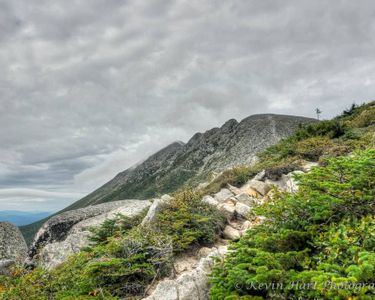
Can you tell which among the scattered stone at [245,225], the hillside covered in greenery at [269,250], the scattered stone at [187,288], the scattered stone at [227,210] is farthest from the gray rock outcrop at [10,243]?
the scattered stone at [187,288]

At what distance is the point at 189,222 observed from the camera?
10258mm

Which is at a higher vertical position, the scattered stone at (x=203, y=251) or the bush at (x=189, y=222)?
the bush at (x=189, y=222)

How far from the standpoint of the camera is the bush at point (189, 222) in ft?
30.2

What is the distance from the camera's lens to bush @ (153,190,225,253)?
9.20m

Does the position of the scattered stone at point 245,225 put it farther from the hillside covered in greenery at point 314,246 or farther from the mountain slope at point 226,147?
the mountain slope at point 226,147

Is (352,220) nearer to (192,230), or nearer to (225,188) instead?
(192,230)

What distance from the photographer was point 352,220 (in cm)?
598

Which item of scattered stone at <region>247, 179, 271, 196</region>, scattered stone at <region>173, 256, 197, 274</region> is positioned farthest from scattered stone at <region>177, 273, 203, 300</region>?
scattered stone at <region>247, 179, 271, 196</region>

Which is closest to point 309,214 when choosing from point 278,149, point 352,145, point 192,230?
point 192,230

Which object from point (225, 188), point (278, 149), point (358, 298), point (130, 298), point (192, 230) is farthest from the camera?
point (278, 149)

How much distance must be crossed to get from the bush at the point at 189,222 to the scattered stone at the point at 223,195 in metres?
2.23

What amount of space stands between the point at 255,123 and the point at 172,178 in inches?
691

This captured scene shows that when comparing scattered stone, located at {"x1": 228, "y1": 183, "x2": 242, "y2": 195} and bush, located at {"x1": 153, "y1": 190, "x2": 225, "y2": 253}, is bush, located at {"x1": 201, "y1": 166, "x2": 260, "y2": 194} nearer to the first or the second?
scattered stone, located at {"x1": 228, "y1": 183, "x2": 242, "y2": 195}

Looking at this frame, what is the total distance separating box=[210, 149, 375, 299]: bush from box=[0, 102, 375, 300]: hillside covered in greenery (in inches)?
0.6
